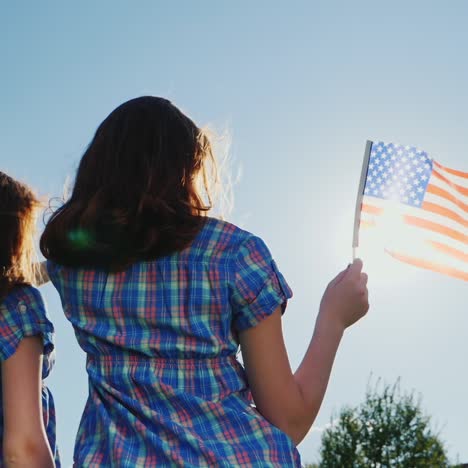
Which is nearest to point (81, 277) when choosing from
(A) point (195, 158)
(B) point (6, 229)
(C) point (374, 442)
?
(A) point (195, 158)

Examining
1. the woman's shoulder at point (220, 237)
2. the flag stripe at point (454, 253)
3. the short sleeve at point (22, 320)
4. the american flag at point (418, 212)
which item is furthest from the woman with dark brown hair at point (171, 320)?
the flag stripe at point (454, 253)

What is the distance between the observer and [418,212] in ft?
18.3

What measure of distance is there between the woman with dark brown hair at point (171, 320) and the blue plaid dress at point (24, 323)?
23 centimetres

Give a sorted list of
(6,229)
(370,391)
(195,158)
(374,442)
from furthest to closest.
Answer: (370,391)
(374,442)
(6,229)
(195,158)

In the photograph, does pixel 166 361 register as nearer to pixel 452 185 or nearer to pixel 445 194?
pixel 445 194

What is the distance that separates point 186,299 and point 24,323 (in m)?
0.71

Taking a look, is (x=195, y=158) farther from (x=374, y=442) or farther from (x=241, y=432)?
(x=374, y=442)

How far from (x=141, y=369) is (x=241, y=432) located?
0.38 metres

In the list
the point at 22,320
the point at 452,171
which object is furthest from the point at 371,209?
the point at 22,320

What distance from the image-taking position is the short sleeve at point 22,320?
3182 millimetres

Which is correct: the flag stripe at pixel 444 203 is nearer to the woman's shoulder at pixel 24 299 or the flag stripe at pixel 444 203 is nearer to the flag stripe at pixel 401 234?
the flag stripe at pixel 401 234

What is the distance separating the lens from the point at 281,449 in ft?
9.04

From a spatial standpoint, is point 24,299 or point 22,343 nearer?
point 22,343

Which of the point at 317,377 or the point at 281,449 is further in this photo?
the point at 317,377
